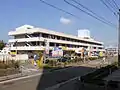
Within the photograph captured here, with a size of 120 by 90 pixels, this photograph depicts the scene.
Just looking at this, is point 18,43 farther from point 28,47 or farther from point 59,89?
point 59,89

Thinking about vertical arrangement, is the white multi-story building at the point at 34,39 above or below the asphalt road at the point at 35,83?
above

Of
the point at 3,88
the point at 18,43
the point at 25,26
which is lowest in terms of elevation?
the point at 3,88

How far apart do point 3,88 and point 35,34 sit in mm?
70943

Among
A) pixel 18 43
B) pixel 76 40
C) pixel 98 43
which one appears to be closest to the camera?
pixel 18 43

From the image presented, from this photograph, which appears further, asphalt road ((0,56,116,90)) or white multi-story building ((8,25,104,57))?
white multi-story building ((8,25,104,57))

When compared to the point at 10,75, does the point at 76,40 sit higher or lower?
higher

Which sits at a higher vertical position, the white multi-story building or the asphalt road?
the white multi-story building

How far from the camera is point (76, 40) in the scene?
11462cm

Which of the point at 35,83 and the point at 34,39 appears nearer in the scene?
the point at 35,83

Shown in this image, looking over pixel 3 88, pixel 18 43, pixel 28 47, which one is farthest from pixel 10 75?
pixel 18 43

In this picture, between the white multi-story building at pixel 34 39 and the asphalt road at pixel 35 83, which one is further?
the white multi-story building at pixel 34 39

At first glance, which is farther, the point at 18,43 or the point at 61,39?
the point at 61,39

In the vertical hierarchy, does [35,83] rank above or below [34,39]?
below

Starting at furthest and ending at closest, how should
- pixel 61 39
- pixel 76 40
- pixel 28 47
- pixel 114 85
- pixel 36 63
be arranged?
1. pixel 76 40
2. pixel 61 39
3. pixel 28 47
4. pixel 36 63
5. pixel 114 85
